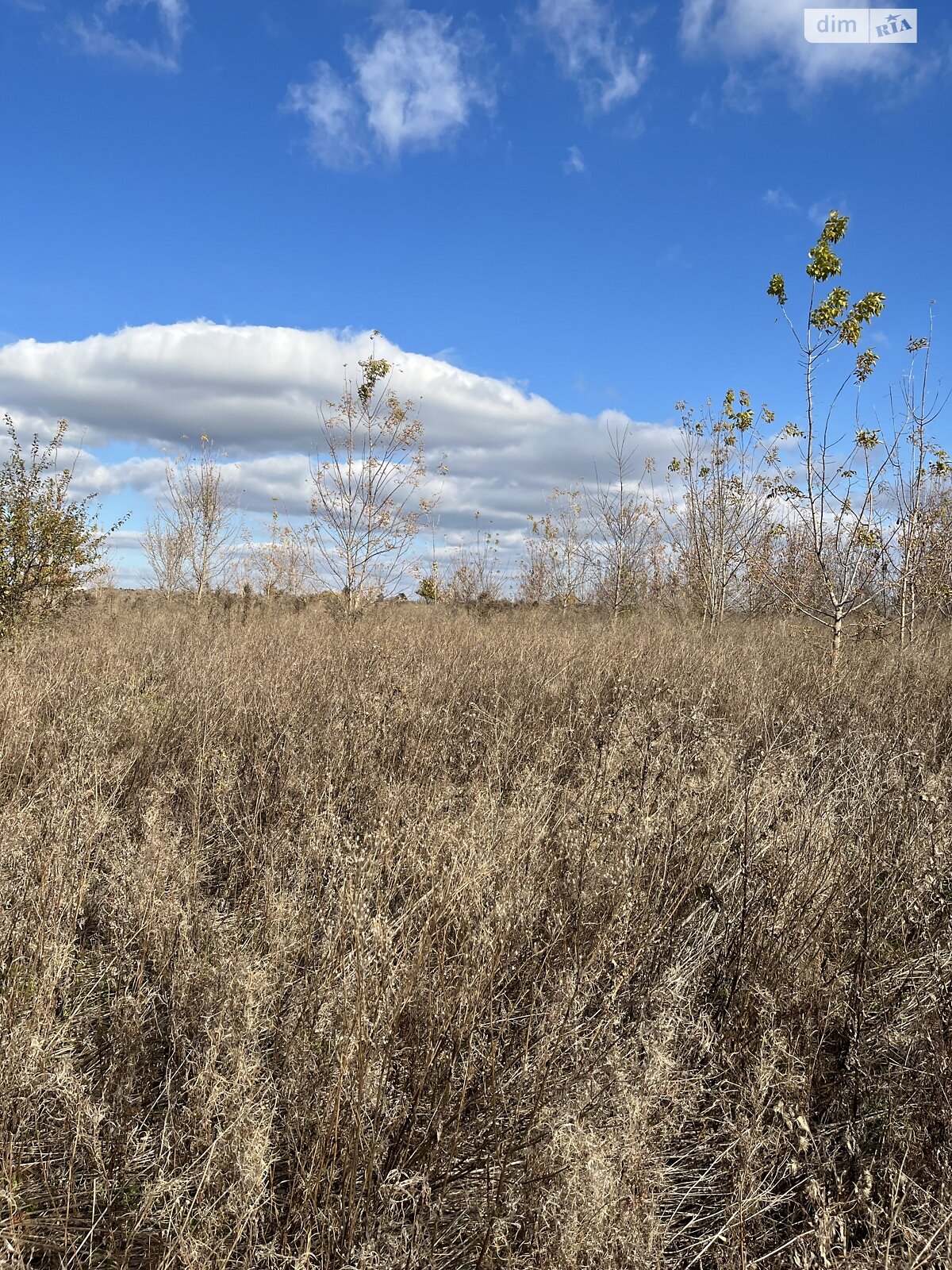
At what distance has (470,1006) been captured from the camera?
1982mm

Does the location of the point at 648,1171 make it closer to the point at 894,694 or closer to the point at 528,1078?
the point at 528,1078

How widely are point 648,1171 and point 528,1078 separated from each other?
0.40 metres

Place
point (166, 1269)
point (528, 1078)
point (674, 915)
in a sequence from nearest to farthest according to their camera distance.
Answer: point (166, 1269) < point (528, 1078) < point (674, 915)

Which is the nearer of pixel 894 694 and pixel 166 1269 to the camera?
pixel 166 1269

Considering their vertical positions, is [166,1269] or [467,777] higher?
[467,777]

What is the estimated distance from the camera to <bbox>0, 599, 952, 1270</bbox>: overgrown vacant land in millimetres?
1575

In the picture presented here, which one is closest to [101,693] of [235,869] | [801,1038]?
[235,869]

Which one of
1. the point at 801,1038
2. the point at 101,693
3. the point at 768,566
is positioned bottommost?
the point at 801,1038

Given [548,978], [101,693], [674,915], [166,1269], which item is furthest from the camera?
[101,693]

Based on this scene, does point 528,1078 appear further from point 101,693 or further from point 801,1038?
point 101,693

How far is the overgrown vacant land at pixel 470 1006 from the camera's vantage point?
5.17ft

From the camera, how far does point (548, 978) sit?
7.66 ft

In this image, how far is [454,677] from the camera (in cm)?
621

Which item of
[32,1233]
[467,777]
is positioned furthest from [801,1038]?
[467,777]
